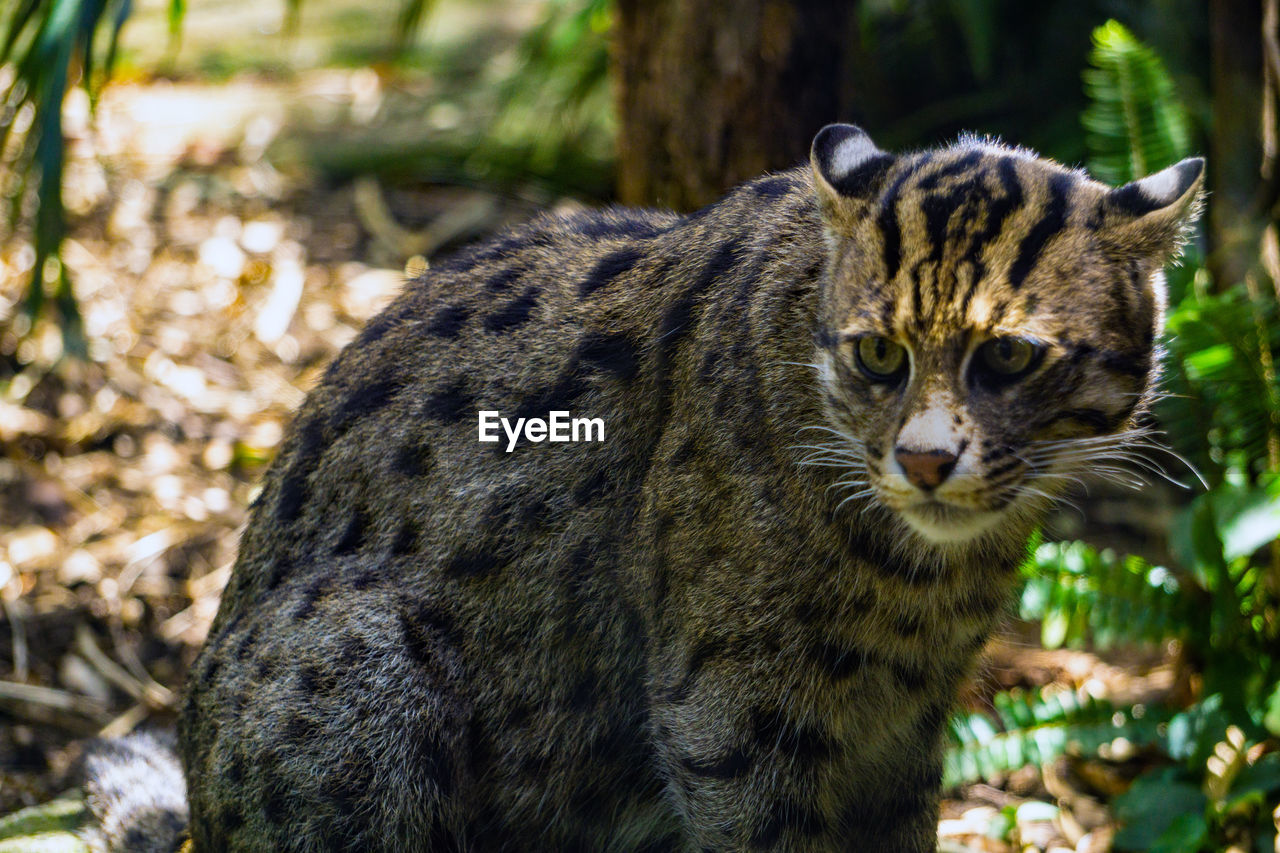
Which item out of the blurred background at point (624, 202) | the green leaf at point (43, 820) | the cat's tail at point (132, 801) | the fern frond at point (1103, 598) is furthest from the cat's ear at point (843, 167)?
the green leaf at point (43, 820)

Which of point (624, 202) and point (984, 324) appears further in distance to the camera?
point (624, 202)

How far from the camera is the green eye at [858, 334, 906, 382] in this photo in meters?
3.05

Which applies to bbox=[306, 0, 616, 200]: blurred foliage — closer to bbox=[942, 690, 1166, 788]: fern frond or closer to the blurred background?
the blurred background

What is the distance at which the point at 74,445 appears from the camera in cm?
659

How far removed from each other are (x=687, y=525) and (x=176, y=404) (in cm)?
447

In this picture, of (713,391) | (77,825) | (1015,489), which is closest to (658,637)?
(713,391)

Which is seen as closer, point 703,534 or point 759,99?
point 703,534

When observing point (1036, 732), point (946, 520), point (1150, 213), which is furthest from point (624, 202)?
point (946, 520)

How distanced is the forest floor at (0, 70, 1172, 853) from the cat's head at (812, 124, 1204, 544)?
1.34 meters

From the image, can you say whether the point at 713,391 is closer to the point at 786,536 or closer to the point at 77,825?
the point at 786,536

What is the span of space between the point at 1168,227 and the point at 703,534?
1.48 metres

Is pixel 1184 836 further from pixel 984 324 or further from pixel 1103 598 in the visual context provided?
pixel 984 324

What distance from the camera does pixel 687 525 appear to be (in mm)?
3520

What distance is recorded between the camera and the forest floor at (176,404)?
5.35m
